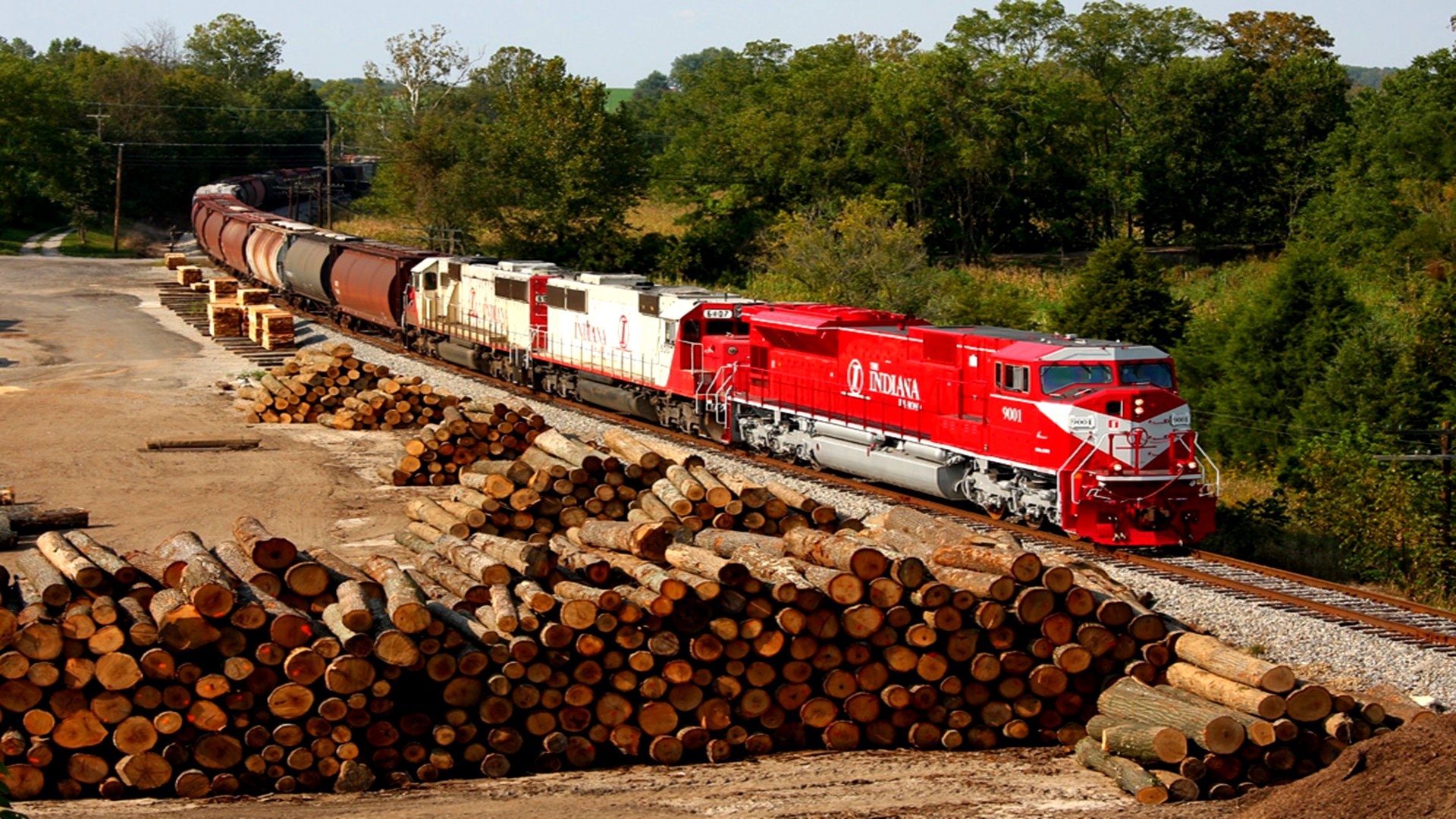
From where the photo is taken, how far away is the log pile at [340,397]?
94.8 ft

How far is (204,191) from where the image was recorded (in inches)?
3073

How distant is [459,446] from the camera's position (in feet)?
76.6

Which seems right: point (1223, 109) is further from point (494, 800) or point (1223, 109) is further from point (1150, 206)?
point (494, 800)

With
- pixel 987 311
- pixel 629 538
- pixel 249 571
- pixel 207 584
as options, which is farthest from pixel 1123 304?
pixel 207 584

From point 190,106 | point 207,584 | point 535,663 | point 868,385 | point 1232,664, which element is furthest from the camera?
point 190,106

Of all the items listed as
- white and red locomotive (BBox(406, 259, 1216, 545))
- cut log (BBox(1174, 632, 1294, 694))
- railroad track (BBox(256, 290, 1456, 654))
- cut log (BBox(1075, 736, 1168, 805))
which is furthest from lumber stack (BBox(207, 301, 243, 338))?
cut log (BBox(1174, 632, 1294, 694))

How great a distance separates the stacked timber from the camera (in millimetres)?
23250

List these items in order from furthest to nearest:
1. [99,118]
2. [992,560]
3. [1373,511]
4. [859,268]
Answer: [99,118] → [859,268] → [1373,511] → [992,560]

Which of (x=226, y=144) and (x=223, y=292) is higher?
(x=226, y=144)

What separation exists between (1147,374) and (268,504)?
13220mm

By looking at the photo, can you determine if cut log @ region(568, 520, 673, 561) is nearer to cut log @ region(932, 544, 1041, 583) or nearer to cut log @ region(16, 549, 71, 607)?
cut log @ region(932, 544, 1041, 583)

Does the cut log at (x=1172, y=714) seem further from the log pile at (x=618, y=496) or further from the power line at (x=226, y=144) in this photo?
the power line at (x=226, y=144)

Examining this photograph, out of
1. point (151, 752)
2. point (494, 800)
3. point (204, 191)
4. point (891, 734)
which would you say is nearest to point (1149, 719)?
point (891, 734)

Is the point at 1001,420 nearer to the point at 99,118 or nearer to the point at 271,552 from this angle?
the point at 271,552
